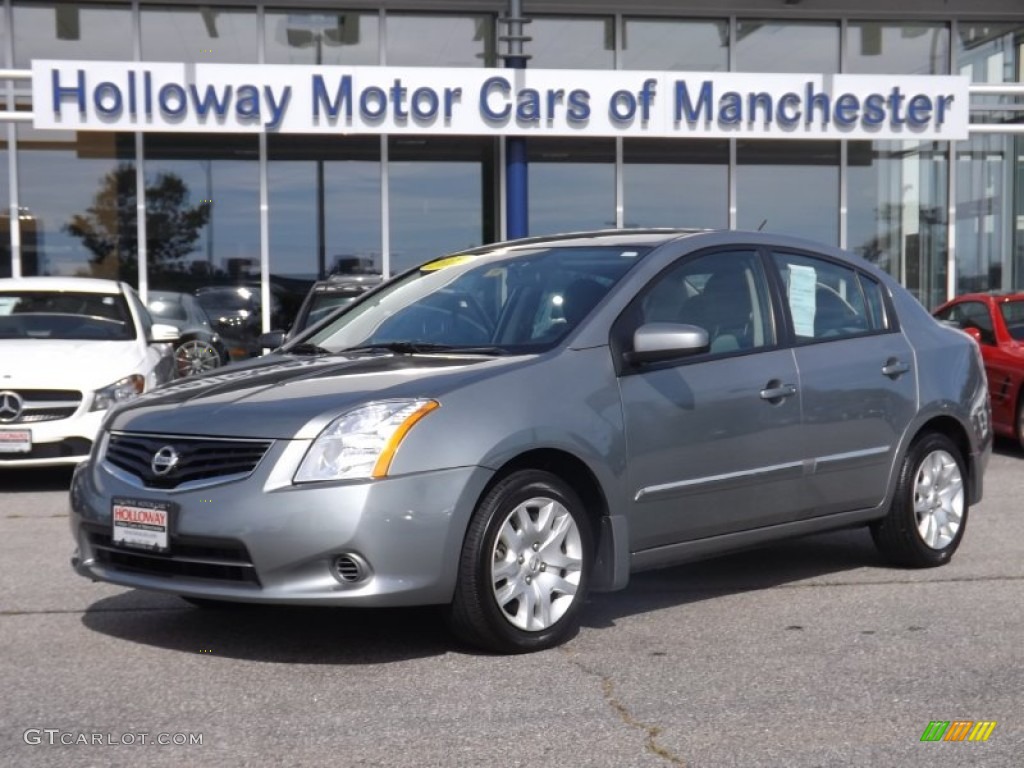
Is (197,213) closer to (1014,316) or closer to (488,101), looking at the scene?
(488,101)

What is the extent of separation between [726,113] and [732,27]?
342cm

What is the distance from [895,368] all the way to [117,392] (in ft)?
18.5

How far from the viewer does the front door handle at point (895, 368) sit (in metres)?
6.79

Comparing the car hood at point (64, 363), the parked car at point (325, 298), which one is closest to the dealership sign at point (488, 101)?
the parked car at point (325, 298)

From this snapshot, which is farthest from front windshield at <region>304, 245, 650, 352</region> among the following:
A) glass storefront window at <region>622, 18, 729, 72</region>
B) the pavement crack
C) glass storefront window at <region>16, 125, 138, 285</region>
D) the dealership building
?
glass storefront window at <region>622, 18, 729, 72</region>

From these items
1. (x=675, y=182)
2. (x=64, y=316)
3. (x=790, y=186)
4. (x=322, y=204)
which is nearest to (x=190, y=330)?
(x=322, y=204)

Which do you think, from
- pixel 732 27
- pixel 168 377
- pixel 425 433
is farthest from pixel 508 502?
pixel 732 27

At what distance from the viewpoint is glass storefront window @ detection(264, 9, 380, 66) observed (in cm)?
1942

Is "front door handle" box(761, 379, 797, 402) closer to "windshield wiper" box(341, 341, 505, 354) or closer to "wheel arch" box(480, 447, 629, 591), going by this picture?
"wheel arch" box(480, 447, 629, 591)

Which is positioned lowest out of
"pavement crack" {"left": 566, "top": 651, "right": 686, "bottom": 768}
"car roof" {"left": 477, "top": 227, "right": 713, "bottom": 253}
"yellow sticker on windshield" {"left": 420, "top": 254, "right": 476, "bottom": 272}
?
"pavement crack" {"left": 566, "top": 651, "right": 686, "bottom": 768}

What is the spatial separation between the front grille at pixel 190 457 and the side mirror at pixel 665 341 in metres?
1.53

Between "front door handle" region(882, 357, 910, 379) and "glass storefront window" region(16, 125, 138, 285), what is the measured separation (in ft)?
46.2

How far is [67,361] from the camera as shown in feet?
33.4

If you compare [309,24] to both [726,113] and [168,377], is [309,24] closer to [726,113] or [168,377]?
[726,113]
